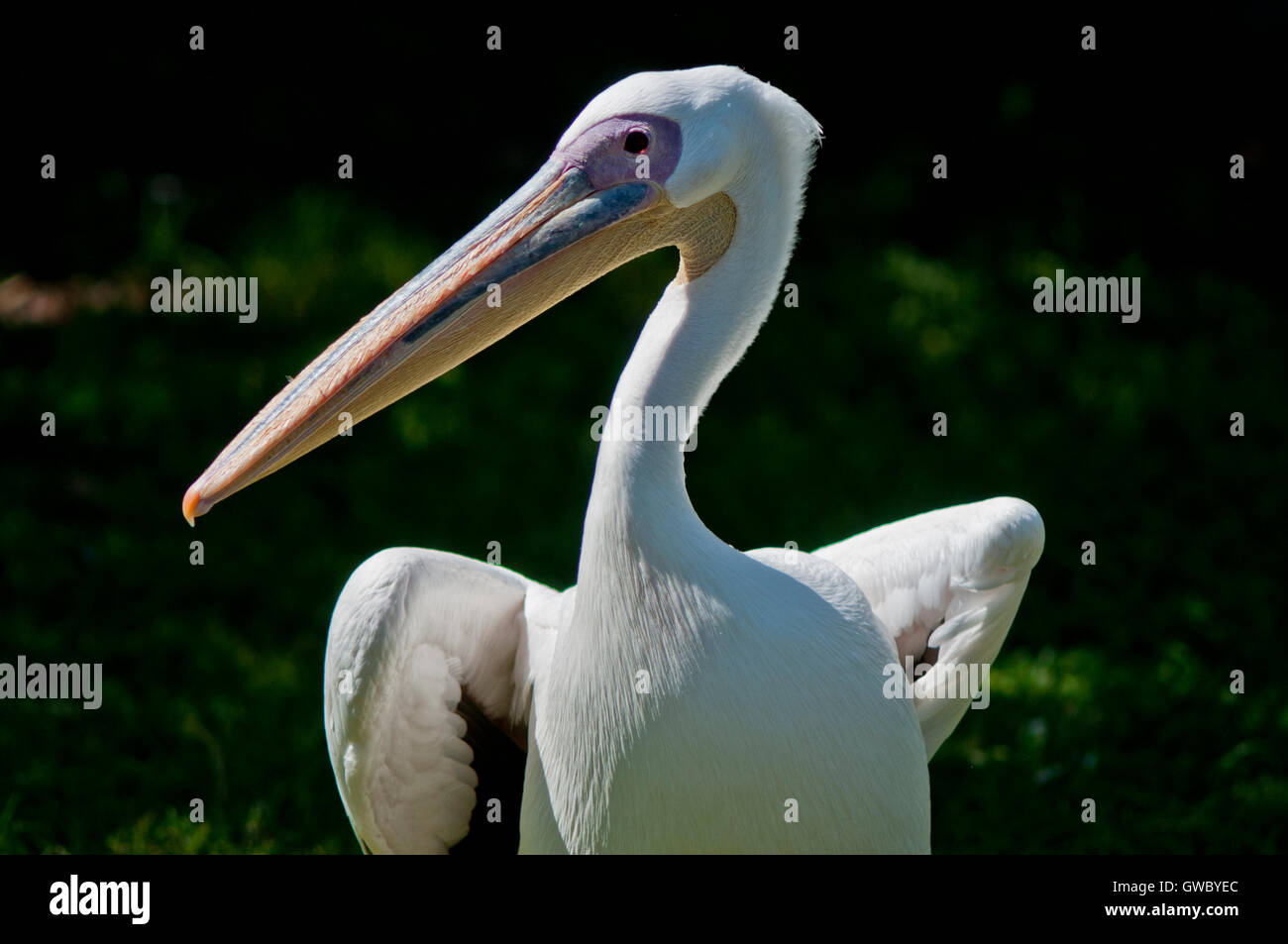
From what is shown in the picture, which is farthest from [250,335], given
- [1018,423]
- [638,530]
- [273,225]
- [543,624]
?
[638,530]

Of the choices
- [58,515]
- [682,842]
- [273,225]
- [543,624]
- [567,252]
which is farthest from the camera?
[273,225]

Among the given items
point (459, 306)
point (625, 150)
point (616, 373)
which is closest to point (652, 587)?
point (459, 306)

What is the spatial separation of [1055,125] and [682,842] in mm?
5788

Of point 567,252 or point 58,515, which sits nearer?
point 567,252

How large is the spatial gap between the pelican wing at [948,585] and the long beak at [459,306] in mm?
980

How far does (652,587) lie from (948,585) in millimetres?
921

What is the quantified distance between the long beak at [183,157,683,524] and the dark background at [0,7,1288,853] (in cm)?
152

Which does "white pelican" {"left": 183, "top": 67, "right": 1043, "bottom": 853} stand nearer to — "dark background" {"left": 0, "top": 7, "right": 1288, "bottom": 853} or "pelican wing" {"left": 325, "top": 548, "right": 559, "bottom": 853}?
"pelican wing" {"left": 325, "top": 548, "right": 559, "bottom": 853}

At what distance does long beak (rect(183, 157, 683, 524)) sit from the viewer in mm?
3264

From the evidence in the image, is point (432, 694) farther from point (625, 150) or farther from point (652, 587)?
point (625, 150)

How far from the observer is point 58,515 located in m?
5.91

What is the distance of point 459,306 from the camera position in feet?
10.8

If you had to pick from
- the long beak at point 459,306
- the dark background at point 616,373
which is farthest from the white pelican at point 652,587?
the dark background at point 616,373

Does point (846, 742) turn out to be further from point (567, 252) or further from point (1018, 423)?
point (1018, 423)
